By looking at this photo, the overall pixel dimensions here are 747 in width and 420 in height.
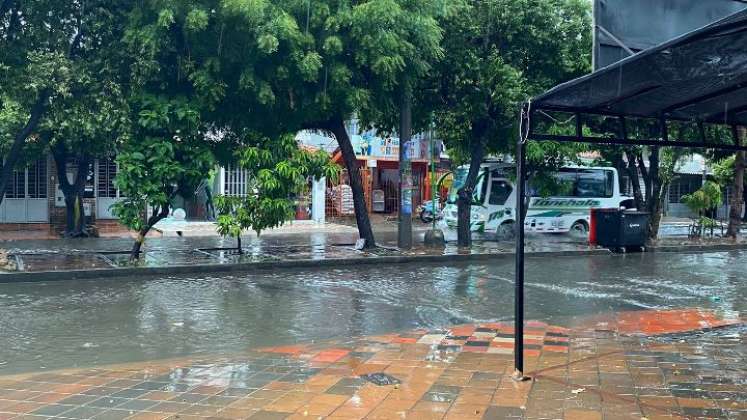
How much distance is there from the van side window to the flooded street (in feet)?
21.7

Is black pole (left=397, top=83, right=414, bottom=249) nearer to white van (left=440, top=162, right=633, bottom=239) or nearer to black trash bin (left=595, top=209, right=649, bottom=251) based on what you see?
white van (left=440, top=162, right=633, bottom=239)

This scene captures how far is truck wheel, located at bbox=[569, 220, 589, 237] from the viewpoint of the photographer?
22266 mm

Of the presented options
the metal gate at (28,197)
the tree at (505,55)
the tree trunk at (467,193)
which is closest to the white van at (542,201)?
the tree trunk at (467,193)

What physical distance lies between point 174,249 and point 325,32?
6.68 meters

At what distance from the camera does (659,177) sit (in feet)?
65.2

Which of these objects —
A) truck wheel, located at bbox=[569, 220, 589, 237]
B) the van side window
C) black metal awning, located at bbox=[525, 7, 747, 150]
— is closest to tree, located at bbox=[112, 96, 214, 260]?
black metal awning, located at bbox=[525, 7, 747, 150]

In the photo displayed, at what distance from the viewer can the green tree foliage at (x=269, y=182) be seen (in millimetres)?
13703

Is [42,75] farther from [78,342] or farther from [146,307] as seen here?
[78,342]

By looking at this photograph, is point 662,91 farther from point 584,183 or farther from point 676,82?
point 584,183

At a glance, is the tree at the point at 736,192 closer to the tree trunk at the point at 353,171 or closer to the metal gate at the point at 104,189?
the tree trunk at the point at 353,171

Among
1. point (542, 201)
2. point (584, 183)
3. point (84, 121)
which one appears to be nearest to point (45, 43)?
point (84, 121)

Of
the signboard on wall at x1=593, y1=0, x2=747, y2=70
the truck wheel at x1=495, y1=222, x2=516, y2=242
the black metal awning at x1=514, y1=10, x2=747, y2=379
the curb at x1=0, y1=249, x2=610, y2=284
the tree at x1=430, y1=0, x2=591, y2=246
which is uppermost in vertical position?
the tree at x1=430, y1=0, x2=591, y2=246

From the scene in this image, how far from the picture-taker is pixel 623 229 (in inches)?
686

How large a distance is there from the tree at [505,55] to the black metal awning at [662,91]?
28.8 ft
